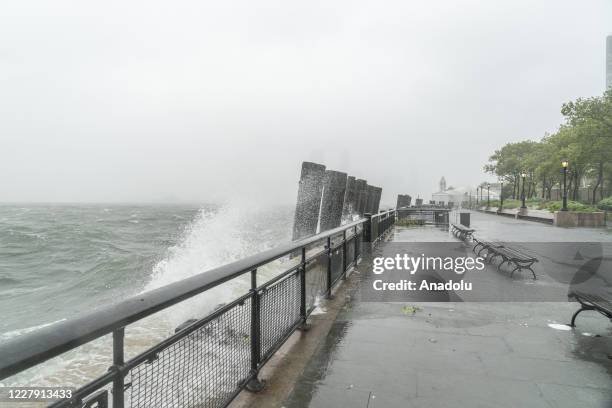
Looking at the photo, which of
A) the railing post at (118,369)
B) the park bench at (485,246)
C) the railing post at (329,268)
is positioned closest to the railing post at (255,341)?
the railing post at (118,369)

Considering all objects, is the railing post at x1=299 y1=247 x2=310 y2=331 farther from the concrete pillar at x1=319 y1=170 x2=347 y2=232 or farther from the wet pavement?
the concrete pillar at x1=319 y1=170 x2=347 y2=232

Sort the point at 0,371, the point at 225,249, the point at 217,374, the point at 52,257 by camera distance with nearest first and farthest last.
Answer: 1. the point at 0,371
2. the point at 217,374
3. the point at 225,249
4. the point at 52,257

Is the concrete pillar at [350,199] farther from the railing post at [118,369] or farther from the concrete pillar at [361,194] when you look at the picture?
the railing post at [118,369]

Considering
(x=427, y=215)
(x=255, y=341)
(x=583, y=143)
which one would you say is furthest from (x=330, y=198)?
(x=583, y=143)

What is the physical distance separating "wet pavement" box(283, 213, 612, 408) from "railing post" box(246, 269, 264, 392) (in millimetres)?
331

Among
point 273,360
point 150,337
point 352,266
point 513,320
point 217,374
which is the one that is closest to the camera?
point 217,374

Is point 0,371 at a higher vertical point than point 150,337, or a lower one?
higher

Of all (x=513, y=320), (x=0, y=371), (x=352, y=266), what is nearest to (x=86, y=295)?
(x=352, y=266)

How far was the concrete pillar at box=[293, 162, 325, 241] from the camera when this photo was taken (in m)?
12.9

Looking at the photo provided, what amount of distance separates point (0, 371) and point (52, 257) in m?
30.1

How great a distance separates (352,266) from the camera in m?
9.18

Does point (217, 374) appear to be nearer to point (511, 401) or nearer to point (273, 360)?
point (273, 360)

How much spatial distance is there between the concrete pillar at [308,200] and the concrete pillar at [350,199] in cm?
570

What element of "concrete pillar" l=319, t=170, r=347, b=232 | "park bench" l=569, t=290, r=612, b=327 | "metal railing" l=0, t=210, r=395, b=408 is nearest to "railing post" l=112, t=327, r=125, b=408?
"metal railing" l=0, t=210, r=395, b=408
